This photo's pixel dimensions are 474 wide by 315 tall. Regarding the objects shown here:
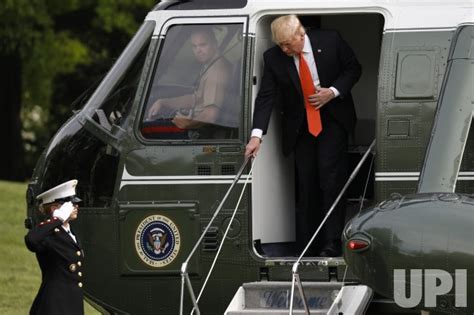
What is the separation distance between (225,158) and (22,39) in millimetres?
17146

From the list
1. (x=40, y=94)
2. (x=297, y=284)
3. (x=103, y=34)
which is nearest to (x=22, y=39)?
(x=40, y=94)

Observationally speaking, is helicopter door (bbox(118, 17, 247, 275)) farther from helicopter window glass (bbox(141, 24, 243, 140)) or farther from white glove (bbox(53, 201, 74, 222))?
white glove (bbox(53, 201, 74, 222))

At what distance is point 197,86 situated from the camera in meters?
10.3

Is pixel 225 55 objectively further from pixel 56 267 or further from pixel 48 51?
pixel 48 51

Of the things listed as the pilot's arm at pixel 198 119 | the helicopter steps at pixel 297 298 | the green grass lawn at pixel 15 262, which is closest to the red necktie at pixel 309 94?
the pilot's arm at pixel 198 119

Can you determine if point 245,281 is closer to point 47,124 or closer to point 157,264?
point 157,264

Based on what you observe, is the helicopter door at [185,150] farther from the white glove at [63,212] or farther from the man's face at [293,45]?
the white glove at [63,212]

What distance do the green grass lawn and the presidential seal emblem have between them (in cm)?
421

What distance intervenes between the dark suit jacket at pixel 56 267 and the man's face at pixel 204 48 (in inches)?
66.6

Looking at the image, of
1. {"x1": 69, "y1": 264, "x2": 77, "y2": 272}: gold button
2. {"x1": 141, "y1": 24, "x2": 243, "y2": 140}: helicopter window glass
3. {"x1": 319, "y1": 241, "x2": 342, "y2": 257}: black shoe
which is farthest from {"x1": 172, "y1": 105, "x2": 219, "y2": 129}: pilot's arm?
{"x1": 69, "y1": 264, "x2": 77, "y2": 272}: gold button

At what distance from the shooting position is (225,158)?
10.1 m

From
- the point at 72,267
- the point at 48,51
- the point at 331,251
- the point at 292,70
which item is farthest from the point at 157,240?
the point at 48,51

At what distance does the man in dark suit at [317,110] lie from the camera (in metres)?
10.1

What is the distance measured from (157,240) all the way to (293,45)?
1757 mm
